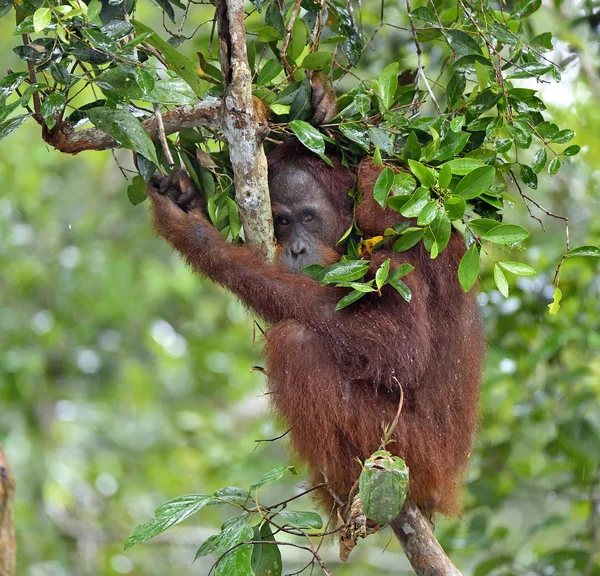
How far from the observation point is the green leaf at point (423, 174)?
103 inches

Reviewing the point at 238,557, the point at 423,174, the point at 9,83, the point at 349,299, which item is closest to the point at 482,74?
the point at 423,174

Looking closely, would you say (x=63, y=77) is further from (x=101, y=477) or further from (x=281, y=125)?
(x=101, y=477)

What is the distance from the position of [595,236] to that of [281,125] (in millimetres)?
2388

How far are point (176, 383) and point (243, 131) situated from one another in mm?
8704

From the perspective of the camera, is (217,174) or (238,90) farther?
(217,174)

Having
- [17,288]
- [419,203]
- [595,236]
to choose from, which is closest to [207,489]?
[17,288]

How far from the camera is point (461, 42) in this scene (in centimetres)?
330

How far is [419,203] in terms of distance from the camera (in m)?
2.55

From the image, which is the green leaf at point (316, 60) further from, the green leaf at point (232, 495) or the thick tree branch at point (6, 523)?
the thick tree branch at point (6, 523)

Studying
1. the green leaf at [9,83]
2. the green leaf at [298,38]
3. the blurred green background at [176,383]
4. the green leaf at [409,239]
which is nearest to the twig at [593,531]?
the blurred green background at [176,383]

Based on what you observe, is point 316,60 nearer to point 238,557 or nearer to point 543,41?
point 543,41

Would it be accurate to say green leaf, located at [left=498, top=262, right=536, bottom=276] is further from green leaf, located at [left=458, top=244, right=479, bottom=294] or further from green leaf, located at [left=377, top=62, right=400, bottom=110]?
green leaf, located at [left=377, top=62, right=400, bottom=110]

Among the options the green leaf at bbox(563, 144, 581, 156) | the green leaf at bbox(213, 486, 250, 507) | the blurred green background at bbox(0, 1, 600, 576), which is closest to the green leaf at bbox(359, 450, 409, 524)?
the green leaf at bbox(213, 486, 250, 507)

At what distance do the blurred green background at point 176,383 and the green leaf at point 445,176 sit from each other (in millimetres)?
2227
